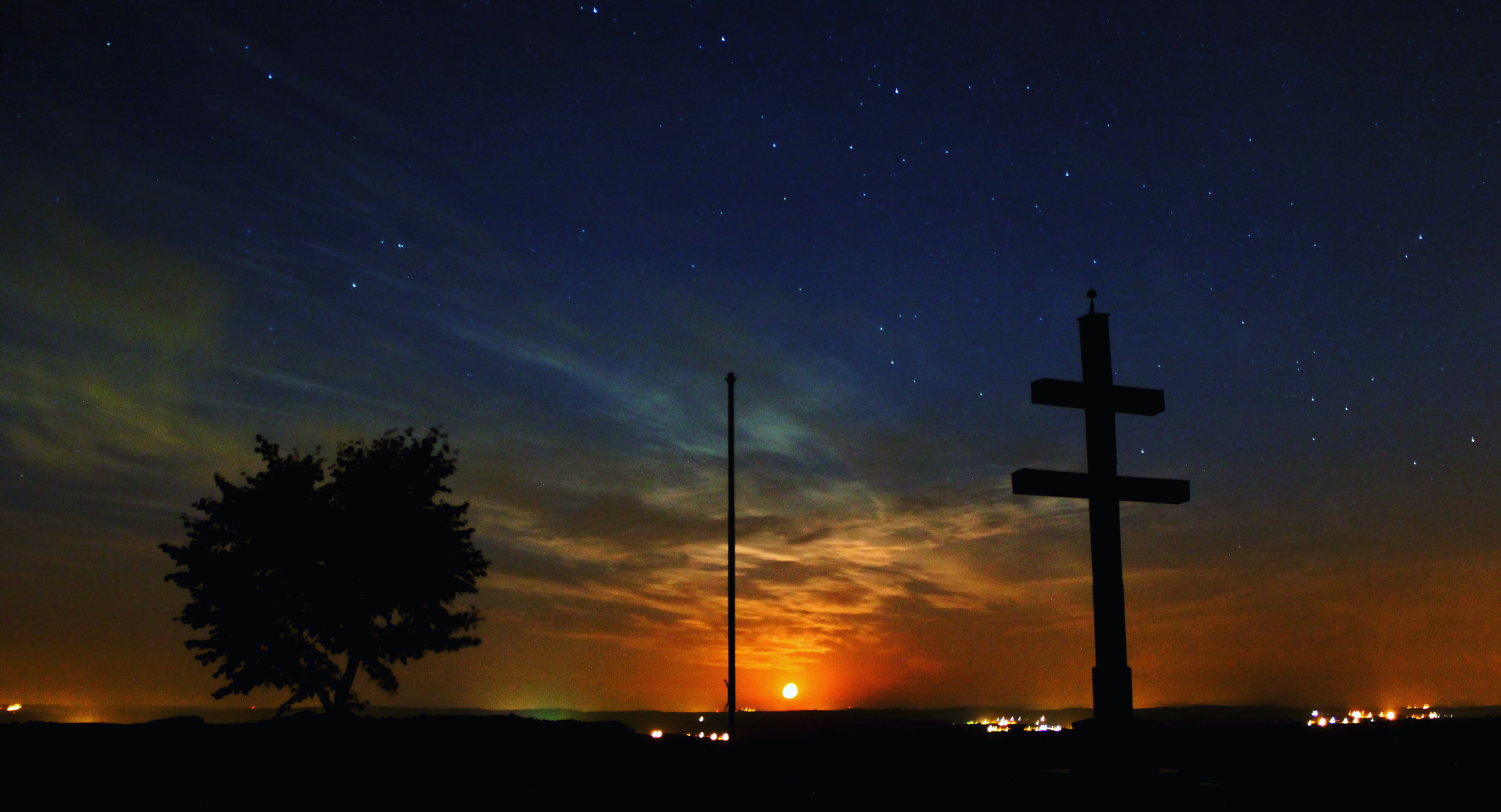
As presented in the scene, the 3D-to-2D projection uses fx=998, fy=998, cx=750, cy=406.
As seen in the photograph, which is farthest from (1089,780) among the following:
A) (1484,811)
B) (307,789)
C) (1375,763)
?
(307,789)

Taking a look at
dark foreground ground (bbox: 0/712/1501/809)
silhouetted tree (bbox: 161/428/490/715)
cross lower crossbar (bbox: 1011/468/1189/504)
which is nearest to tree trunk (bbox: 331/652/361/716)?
silhouetted tree (bbox: 161/428/490/715)

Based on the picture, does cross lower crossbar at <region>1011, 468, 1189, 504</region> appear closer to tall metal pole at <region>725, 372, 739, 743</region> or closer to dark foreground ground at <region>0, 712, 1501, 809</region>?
dark foreground ground at <region>0, 712, 1501, 809</region>

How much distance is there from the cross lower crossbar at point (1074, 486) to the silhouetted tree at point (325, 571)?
2506 centimetres

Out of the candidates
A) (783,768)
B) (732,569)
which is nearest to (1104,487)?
(783,768)

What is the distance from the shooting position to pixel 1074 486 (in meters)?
10.1

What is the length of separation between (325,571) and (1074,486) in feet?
85.7

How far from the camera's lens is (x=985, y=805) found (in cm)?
920

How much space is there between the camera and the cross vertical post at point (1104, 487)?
984 centimetres

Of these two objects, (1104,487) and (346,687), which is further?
(346,687)

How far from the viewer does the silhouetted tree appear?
2917 cm

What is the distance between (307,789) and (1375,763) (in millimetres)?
12399

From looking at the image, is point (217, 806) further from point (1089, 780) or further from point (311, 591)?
point (311, 591)

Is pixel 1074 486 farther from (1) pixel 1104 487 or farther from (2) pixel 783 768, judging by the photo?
(2) pixel 783 768

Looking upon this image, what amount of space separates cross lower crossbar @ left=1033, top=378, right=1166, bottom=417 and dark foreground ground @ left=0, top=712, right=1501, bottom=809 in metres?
3.22
